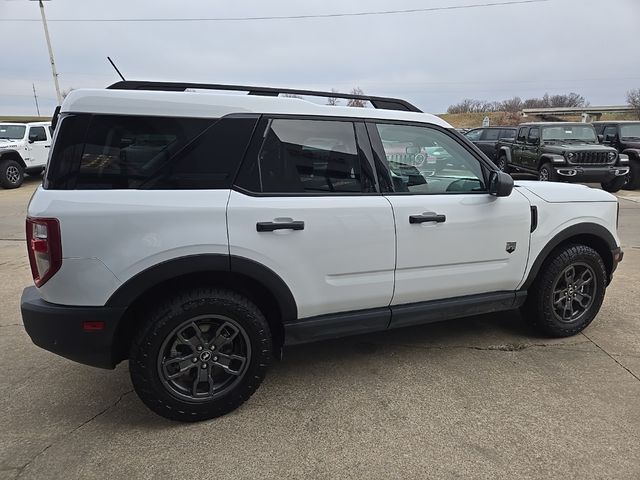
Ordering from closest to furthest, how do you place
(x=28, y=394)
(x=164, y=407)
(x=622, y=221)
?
(x=164, y=407) → (x=28, y=394) → (x=622, y=221)

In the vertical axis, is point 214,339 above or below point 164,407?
above

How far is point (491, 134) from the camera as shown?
18.1 meters

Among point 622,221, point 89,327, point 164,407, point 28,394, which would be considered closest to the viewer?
point 89,327

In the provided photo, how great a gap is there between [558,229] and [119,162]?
10.1ft

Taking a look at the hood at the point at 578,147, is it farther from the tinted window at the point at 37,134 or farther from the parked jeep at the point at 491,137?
the tinted window at the point at 37,134

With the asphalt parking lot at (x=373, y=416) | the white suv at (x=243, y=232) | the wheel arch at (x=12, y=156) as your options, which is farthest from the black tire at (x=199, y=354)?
the wheel arch at (x=12, y=156)

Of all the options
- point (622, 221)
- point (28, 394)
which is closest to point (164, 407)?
point (28, 394)

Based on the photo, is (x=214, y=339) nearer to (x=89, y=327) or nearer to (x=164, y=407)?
(x=164, y=407)

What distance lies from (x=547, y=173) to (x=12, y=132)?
1633 cm

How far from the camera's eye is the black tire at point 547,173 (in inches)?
489

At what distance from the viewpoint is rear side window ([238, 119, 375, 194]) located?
269cm

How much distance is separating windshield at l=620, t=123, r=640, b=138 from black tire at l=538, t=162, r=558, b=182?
12.6 ft

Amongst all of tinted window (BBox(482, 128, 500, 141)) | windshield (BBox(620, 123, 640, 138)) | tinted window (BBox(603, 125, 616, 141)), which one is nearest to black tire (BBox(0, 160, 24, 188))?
tinted window (BBox(482, 128, 500, 141))

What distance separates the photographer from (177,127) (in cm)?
254
